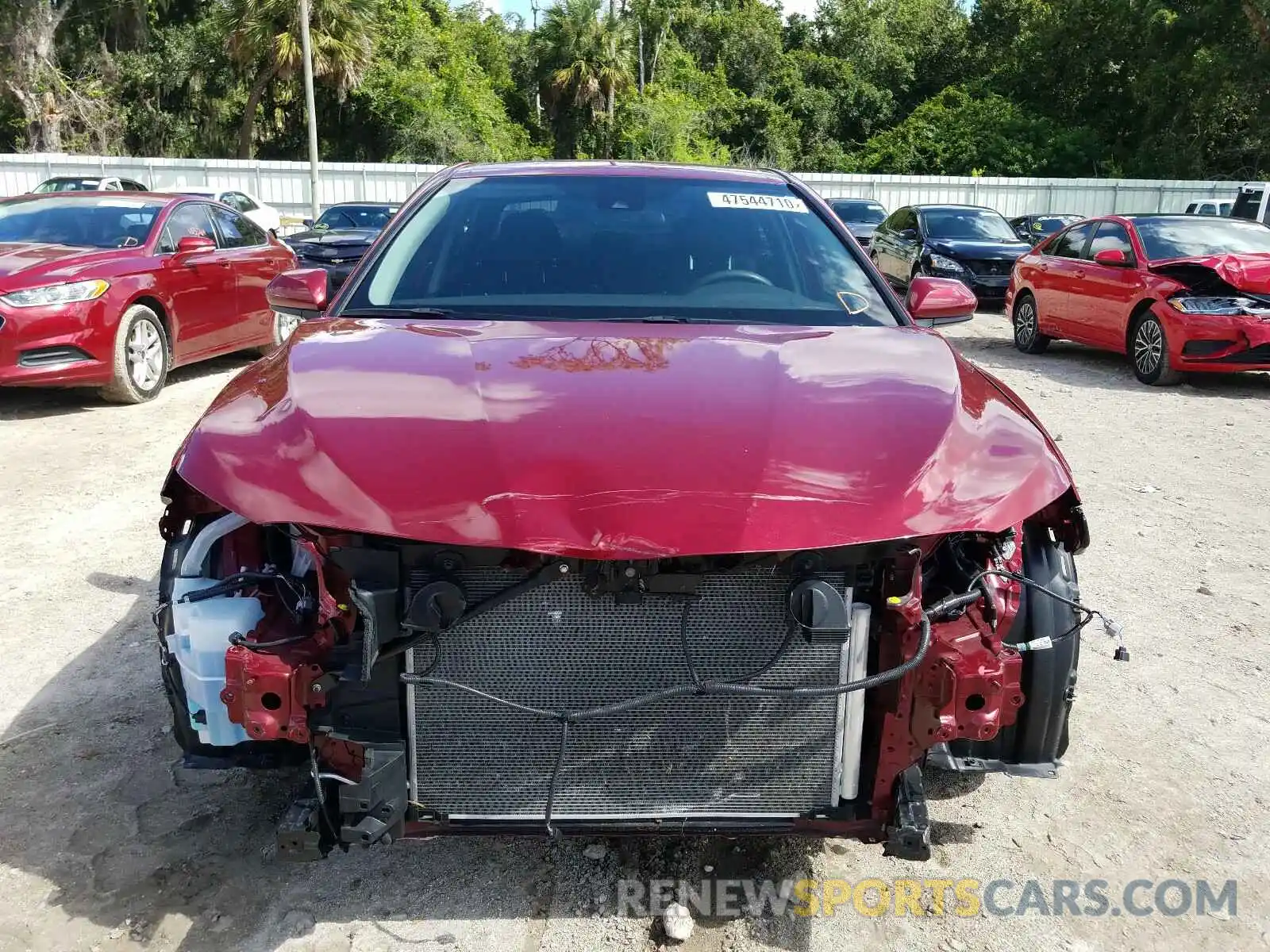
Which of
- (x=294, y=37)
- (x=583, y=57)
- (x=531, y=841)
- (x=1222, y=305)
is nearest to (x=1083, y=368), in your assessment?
(x=1222, y=305)

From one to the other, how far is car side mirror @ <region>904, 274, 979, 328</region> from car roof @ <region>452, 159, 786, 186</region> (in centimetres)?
64

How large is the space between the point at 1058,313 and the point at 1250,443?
3.86m

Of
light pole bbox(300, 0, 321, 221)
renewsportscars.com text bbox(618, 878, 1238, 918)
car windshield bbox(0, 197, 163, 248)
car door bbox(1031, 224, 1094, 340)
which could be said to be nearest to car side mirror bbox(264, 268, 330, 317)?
renewsportscars.com text bbox(618, 878, 1238, 918)

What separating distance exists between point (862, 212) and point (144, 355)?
1528 centimetres

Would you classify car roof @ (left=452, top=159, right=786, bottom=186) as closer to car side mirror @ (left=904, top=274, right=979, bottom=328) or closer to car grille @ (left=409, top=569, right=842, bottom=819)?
car side mirror @ (left=904, top=274, right=979, bottom=328)

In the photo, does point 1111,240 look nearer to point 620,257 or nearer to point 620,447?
point 620,257

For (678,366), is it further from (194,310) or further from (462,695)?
(194,310)

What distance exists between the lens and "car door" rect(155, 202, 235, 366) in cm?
838

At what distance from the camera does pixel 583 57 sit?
137 ft

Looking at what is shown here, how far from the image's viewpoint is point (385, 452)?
85.3 inches

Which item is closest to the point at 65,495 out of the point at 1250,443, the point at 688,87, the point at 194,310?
the point at 194,310

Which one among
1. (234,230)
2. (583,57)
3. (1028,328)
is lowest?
(1028,328)

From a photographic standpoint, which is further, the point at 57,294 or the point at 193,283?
the point at 193,283

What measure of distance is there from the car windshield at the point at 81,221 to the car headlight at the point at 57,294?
739 mm
